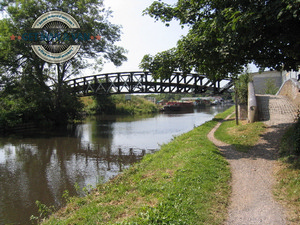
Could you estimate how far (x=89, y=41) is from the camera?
96.1 ft

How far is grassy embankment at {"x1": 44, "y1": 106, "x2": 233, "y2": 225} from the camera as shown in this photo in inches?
187

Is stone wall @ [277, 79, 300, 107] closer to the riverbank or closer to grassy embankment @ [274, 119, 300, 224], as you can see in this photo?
grassy embankment @ [274, 119, 300, 224]

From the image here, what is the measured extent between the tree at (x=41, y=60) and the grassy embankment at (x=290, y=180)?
24408 mm

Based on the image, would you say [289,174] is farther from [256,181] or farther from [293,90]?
[293,90]

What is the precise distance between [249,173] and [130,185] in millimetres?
3541

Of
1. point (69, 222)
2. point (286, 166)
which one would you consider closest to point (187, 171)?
point (286, 166)

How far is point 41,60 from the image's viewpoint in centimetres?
2795

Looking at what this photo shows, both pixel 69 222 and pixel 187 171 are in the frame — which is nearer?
pixel 69 222

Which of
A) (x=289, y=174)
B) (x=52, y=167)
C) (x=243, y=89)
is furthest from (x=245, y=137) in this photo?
(x=52, y=167)

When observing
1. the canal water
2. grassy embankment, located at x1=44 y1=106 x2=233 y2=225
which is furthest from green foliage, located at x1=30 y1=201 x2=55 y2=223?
grassy embankment, located at x1=44 y1=106 x2=233 y2=225

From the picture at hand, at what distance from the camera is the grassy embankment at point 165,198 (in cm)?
475

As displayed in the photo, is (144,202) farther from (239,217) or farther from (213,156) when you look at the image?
(213,156)
